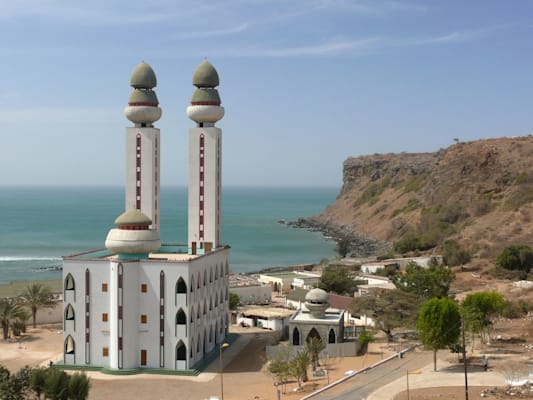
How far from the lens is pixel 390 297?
45000mm

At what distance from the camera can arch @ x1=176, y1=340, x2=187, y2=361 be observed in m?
39.5

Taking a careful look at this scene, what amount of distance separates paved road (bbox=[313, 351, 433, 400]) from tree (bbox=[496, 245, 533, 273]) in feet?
108

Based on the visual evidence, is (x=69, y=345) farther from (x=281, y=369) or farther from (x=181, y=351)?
(x=281, y=369)

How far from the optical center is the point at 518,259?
69.9 m

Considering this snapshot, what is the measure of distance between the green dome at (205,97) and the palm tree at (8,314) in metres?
19.9

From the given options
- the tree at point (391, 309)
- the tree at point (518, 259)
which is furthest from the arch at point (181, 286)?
the tree at point (518, 259)

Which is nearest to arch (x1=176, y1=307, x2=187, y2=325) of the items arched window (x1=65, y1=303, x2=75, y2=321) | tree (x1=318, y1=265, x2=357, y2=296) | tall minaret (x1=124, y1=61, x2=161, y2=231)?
arched window (x1=65, y1=303, x2=75, y2=321)

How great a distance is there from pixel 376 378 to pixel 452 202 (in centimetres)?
8016

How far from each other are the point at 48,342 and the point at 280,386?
64.6 feet

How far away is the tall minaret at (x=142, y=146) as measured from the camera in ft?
151

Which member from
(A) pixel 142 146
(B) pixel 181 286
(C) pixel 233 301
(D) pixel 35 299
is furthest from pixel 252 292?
(B) pixel 181 286

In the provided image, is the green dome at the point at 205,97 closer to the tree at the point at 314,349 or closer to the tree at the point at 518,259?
the tree at the point at 314,349

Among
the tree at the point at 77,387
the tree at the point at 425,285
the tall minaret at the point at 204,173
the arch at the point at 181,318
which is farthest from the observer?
the tree at the point at 425,285

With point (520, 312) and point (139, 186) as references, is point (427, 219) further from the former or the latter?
point (139, 186)
